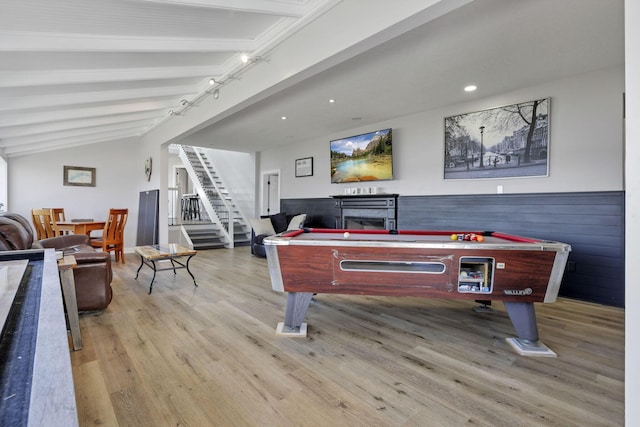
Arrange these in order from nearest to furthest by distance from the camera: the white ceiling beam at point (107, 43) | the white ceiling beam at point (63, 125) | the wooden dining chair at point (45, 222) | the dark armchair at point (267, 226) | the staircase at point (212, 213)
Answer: the white ceiling beam at point (107, 43)
the white ceiling beam at point (63, 125)
the wooden dining chair at point (45, 222)
the dark armchair at point (267, 226)
the staircase at point (212, 213)

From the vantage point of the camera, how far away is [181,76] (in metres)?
3.65

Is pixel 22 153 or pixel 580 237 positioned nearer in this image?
pixel 580 237

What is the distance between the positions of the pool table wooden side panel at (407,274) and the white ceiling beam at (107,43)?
2.14 meters

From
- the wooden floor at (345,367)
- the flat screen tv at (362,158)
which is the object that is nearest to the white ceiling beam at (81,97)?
the wooden floor at (345,367)

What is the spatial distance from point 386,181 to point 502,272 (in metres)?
3.46

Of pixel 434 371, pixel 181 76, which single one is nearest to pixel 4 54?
pixel 181 76

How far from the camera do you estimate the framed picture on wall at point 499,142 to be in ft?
12.8

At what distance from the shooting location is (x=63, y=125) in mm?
5070

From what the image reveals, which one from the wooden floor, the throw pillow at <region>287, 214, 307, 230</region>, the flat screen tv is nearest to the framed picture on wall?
the flat screen tv

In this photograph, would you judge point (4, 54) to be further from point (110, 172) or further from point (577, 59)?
point (577, 59)

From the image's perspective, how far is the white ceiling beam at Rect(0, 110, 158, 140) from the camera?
486cm

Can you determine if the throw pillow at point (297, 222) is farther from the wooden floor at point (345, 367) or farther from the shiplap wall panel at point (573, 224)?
the wooden floor at point (345, 367)

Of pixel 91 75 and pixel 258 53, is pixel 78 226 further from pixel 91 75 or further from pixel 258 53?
pixel 258 53

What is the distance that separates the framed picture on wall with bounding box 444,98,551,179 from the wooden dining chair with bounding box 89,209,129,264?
557 centimetres
